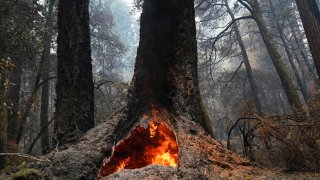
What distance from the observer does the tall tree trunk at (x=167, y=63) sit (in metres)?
5.05

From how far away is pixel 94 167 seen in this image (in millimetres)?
4062

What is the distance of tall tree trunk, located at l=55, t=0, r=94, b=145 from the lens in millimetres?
6008

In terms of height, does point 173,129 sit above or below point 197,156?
above

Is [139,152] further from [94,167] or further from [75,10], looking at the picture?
[75,10]

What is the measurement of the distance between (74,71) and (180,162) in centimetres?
314

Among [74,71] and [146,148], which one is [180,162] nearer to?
[146,148]

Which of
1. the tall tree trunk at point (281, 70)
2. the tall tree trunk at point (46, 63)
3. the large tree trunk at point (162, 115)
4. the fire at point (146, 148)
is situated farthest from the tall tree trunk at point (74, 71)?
the tall tree trunk at point (46, 63)

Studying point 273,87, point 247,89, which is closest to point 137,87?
point 247,89

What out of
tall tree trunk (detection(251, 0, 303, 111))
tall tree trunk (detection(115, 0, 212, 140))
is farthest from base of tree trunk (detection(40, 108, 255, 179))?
tall tree trunk (detection(251, 0, 303, 111))

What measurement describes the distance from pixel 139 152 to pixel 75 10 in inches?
134

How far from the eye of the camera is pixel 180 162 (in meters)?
4.00

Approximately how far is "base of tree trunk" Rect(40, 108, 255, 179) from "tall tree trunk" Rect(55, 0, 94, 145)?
1298 millimetres

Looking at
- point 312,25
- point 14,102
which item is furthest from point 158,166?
point 14,102

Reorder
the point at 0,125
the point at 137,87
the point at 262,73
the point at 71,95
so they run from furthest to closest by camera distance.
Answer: the point at 262,73 → the point at 0,125 → the point at 71,95 → the point at 137,87
